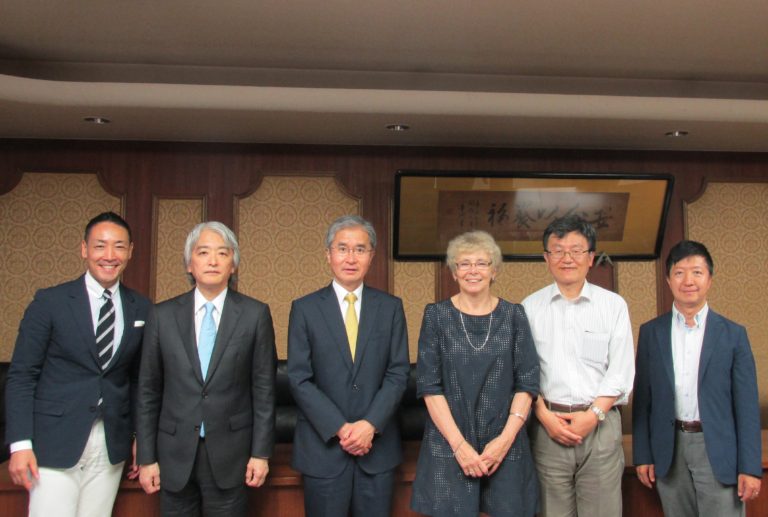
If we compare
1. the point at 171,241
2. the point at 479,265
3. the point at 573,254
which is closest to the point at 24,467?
the point at 479,265

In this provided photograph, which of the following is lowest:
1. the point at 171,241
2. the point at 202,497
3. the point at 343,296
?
the point at 202,497

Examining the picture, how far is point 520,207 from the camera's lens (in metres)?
3.75

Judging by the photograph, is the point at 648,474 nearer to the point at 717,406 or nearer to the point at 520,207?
the point at 717,406

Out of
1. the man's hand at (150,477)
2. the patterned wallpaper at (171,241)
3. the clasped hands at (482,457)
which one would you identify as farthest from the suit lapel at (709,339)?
the patterned wallpaper at (171,241)

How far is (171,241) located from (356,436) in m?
2.22

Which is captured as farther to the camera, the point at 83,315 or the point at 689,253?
the point at 689,253

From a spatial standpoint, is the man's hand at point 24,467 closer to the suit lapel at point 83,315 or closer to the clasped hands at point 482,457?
the suit lapel at point 83,315

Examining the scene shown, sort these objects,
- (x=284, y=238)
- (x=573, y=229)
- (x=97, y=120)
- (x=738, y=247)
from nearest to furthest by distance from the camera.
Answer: (x=573, y=229) < (x=97, y=120) < (x=284, y=238) < (x=738, y=247)

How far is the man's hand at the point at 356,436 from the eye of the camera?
1941mm

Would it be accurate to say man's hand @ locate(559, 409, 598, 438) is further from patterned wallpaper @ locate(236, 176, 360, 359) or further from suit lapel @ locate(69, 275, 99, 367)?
patterned wallpaper @ locate(236, 176, 360, 359)

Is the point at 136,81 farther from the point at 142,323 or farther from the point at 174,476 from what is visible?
the point at 174,476

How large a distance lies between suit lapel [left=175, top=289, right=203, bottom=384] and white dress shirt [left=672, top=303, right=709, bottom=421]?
1.71 m

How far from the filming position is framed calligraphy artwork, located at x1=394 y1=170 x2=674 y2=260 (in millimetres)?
3662

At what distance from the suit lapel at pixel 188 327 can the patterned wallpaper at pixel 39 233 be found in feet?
6.38
